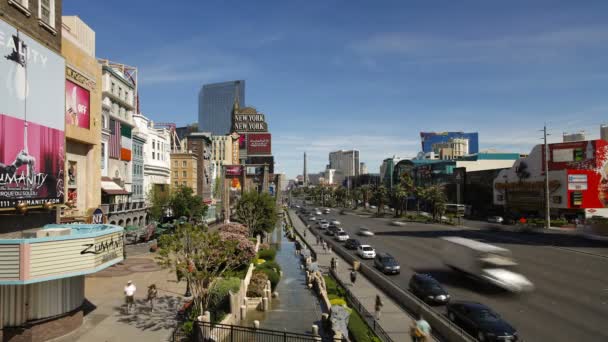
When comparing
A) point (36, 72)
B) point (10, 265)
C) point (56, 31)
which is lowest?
point (10, 265)

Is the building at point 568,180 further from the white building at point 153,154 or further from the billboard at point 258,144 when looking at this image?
the billboard at point 258,144

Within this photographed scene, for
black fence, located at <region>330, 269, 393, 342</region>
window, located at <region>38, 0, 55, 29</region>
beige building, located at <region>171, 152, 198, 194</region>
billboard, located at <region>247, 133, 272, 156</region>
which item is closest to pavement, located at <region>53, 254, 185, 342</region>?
black fence, located at <region>330, 269, 393, 342</region>

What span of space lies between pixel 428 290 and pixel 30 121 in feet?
83.4

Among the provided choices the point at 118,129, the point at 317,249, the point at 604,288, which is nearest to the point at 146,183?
the point at 118,129

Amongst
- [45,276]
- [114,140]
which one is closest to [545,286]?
[45,276]

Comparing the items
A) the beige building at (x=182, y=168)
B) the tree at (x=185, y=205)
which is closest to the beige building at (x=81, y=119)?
the tree at (x=185, y=205)

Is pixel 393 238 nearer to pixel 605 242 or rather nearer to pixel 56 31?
pixel 605 242

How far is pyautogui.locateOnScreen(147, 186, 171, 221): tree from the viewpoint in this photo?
6436 centimetres

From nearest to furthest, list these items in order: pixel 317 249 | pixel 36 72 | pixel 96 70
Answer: pixel 36 72, pixel 96 70, pixel 317 249

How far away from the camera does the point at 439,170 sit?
127 metres

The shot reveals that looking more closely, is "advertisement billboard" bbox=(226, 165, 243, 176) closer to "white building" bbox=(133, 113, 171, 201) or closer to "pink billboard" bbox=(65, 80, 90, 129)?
"white building" bbox=(133, 113, 171, 201)

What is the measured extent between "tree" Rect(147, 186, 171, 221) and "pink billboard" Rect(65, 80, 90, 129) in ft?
102

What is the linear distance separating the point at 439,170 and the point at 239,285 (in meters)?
111

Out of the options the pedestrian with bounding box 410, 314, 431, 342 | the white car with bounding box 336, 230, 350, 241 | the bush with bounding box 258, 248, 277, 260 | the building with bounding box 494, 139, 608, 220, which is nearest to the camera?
the pedestrian with bounding box 410, 314, 431, 342
